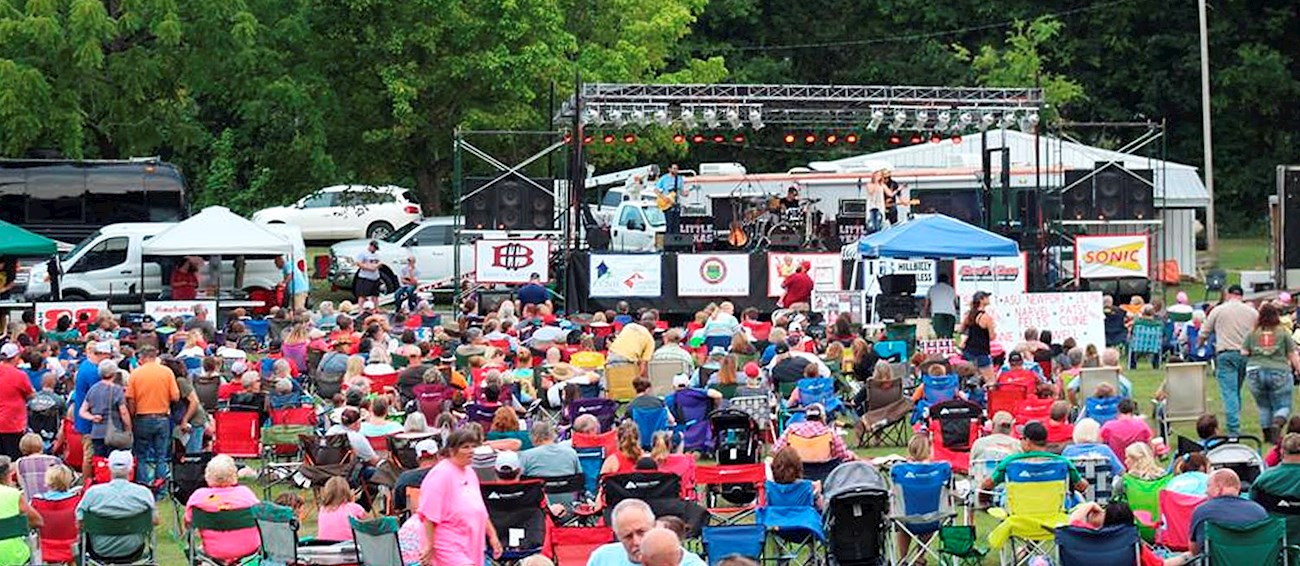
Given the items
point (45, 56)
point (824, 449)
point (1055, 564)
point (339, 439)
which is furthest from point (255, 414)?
point (45, 56)

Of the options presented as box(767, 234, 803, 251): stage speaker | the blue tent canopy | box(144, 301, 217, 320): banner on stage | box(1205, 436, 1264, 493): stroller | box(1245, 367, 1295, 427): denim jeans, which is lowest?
box(1205, 436, 1264, 493): stroller

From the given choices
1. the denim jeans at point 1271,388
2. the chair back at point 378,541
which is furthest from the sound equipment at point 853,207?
the chair back at point 378,541

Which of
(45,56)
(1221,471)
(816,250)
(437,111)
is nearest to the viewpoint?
(1221,471)

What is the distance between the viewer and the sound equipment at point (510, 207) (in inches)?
1271

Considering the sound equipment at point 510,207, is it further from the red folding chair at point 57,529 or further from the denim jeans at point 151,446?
the red folding chair at point 57,529

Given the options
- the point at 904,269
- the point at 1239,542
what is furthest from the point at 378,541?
the point at 904,269

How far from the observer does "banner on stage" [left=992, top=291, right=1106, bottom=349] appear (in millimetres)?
24516

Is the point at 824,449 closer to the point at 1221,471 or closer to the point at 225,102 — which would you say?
the point at 1221,471

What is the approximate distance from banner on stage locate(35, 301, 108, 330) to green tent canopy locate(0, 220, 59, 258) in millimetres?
682

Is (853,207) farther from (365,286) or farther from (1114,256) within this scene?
(365,286)

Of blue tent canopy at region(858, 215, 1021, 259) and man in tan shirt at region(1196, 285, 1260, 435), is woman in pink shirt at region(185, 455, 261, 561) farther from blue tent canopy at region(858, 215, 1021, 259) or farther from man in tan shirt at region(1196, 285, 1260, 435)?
blue tent canopy at region(858, 215, 1021, 259)

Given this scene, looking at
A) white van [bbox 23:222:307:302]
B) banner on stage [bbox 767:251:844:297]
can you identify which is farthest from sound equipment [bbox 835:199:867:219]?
white van [bbox 23:222:307:302]

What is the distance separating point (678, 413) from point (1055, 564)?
18.6ft

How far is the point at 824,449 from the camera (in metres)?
15.1
